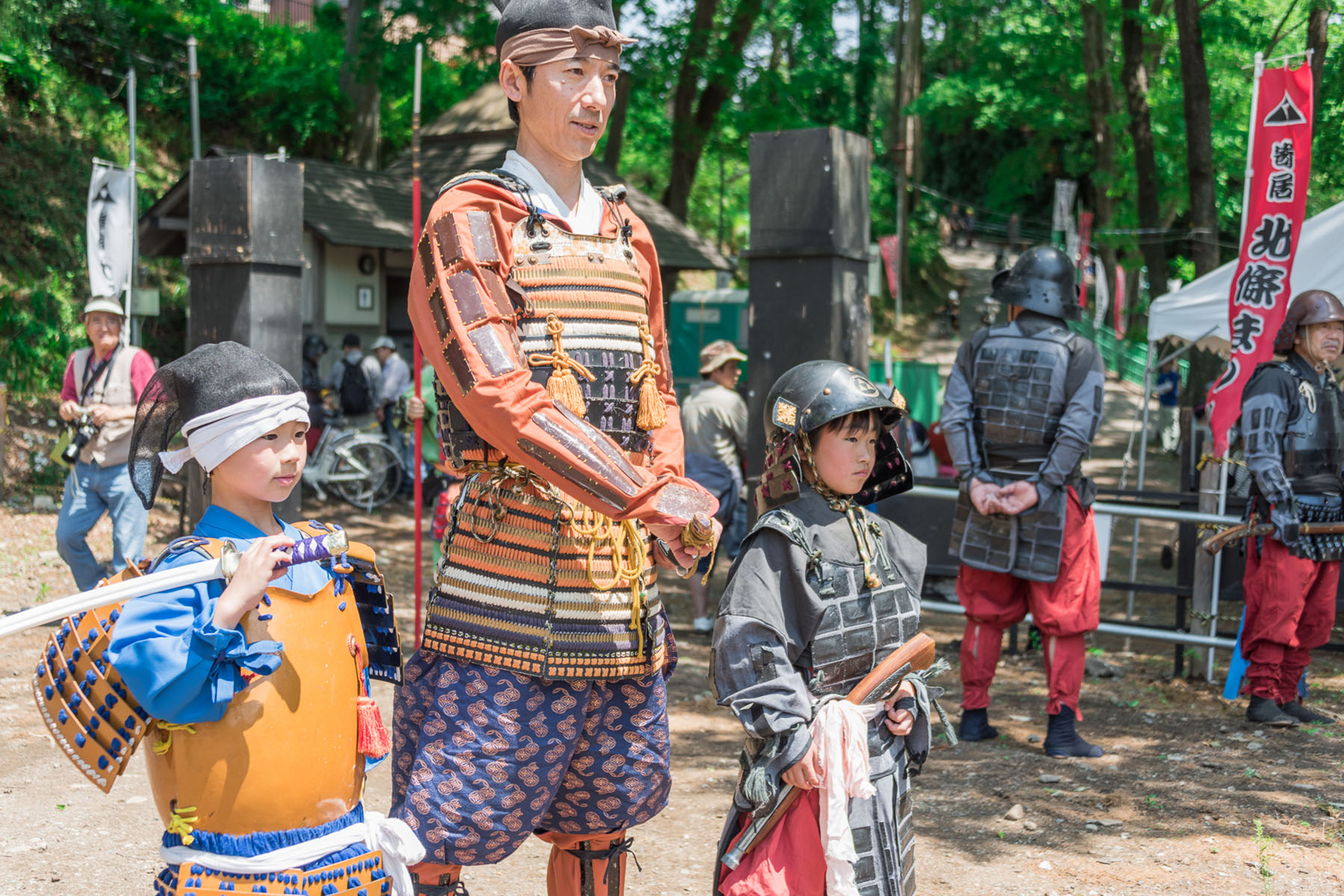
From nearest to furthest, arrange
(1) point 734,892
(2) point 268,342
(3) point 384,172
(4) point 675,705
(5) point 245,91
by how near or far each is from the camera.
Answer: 1. (1) point 734,892
2. (4) point 675,705
3. (2) point 268,342
4. (3) point 384,172
5. (5) point 245,91

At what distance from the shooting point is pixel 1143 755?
5.05 meters

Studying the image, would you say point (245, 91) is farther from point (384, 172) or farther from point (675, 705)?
point (675, 705)

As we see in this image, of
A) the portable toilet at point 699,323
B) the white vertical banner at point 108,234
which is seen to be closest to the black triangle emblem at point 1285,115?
the white vertical banner at point 108,234

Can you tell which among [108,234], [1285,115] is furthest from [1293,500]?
[108,234]

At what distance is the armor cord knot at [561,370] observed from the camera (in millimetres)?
2328

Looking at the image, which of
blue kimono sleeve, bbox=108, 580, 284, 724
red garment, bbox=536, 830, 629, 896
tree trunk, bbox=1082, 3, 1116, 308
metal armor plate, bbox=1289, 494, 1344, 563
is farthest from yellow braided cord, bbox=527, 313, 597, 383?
tree trunk, bbox=1082, 3, 1116, 308

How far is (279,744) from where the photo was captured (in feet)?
6.73

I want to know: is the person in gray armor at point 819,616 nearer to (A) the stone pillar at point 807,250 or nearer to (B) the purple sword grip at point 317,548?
(B) the purple sword grip at point 317,548

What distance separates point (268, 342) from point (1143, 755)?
476cm

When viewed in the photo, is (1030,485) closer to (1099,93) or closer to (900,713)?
(900,713)

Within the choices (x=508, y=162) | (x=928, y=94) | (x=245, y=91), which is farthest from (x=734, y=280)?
(x=508, y=162)

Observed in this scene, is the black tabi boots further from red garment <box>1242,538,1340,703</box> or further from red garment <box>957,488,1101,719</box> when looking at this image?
red garment <box>1242,538,1340,703</box>

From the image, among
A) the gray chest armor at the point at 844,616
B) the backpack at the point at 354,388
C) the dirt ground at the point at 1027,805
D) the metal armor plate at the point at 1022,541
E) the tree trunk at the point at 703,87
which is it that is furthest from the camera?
the tree trunk at the point at 703,87

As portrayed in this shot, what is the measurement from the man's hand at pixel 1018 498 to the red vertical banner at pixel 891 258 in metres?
18.8
